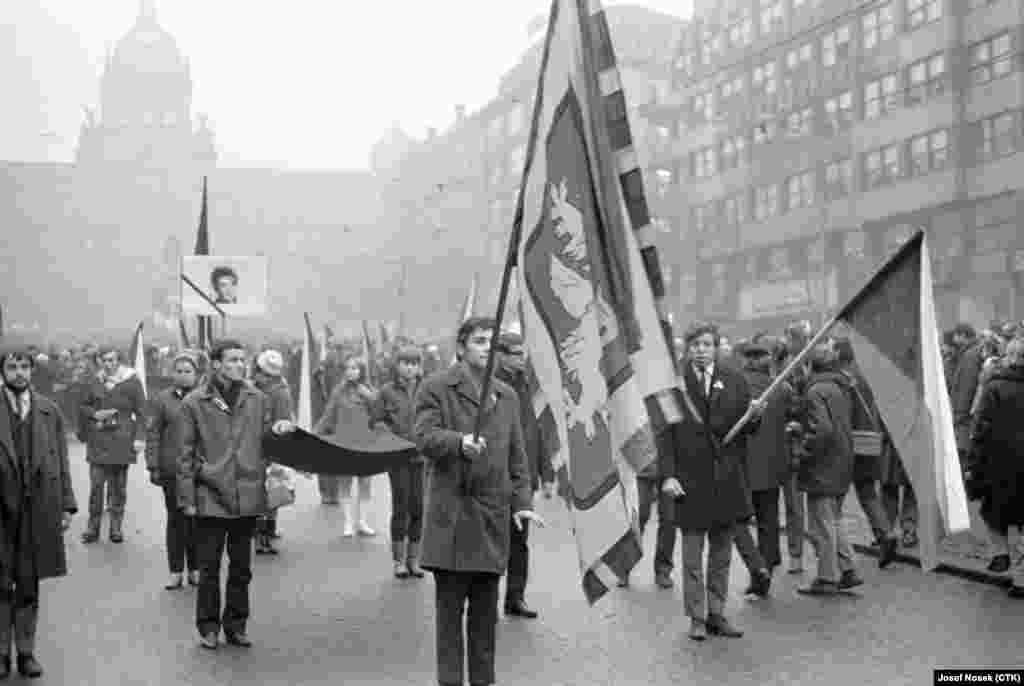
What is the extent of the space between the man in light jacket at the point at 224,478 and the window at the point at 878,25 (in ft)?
Answer: 132

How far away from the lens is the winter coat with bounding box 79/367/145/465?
44.5 feet

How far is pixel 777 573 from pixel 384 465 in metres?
3.40

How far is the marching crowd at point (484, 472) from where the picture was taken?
6.47 metres

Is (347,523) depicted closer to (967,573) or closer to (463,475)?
(967,573)

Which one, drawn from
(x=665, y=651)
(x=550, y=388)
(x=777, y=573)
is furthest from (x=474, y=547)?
(x=777, y=573)

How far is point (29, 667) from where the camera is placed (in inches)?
305

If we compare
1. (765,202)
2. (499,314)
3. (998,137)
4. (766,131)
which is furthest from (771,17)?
(499,314)

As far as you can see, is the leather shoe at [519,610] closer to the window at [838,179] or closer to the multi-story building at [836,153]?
the multi-story building at [836,153]

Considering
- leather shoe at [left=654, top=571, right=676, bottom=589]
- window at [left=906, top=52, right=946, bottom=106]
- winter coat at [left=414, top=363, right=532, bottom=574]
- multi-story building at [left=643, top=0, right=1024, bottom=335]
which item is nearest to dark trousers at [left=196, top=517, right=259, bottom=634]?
winter coat at [left=414, top=363, right=532, bottom=574]

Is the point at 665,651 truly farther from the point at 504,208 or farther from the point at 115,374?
the point at 504,208

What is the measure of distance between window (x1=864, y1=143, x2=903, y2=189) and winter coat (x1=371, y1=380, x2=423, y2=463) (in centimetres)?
3651

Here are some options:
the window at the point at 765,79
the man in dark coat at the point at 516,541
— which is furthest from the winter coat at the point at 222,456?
the window at the point at 765,79

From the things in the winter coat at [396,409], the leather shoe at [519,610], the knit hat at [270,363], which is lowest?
the leather shoe at [519,610]

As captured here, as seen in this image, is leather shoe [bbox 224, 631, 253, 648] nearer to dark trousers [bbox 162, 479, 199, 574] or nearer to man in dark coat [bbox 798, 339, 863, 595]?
dark trousers [bbox 162, 479, 199, 574]
